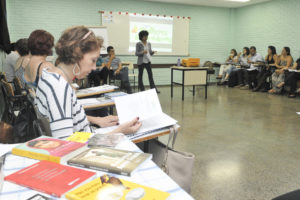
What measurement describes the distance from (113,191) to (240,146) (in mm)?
2695

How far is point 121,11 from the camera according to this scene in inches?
309

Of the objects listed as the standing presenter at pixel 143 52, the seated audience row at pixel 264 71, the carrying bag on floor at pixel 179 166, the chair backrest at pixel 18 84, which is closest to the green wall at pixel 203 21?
the seated audience row at pixel 264 71

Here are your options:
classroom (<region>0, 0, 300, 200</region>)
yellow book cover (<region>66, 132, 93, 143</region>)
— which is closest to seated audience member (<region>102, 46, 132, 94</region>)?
classroom (<region>0, 0, 300, 200</region>)

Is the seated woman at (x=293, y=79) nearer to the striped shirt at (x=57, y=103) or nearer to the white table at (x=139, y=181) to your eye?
the striped shirt at (x=57, y=103)

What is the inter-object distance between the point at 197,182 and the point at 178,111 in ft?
8.71

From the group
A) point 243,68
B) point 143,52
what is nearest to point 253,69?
point 243,68

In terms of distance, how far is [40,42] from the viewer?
2.36m

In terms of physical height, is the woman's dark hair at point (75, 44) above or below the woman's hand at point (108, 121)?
above

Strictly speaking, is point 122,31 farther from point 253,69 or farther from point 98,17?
point 253,69

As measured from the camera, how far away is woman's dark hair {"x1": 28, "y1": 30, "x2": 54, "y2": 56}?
92.1 inches

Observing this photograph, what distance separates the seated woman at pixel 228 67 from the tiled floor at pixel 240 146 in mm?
3146

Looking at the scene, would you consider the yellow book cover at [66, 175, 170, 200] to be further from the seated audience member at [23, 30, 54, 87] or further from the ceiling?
the ceiling

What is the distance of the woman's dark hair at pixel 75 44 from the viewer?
1.31 meters

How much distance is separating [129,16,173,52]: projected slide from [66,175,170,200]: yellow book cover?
7667 millimetres
